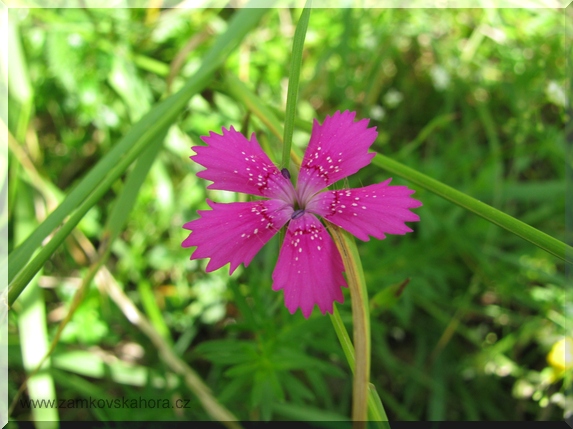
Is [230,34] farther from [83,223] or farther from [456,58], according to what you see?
[456,58]

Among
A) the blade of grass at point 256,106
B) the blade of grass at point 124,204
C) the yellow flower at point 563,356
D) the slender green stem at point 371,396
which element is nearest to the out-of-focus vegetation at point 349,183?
the yellow flower at point 563,356

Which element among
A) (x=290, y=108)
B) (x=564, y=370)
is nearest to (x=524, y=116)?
(x=564, y=370)

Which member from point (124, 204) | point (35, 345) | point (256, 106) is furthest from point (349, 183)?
point (35, 345)

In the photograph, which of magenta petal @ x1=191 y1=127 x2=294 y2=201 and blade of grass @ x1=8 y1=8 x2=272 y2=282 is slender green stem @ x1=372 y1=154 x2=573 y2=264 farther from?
blade of grass @ x1=8 y1=8 x2=272 y2=282

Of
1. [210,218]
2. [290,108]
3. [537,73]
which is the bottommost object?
[210,218]

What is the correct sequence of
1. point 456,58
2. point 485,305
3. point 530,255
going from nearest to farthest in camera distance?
point 530,255 < point 485,305 < point 456,58

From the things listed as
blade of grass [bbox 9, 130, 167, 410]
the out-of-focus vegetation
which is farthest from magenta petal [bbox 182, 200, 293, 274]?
the out-of-focus vegetation

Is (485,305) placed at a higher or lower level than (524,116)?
lower
